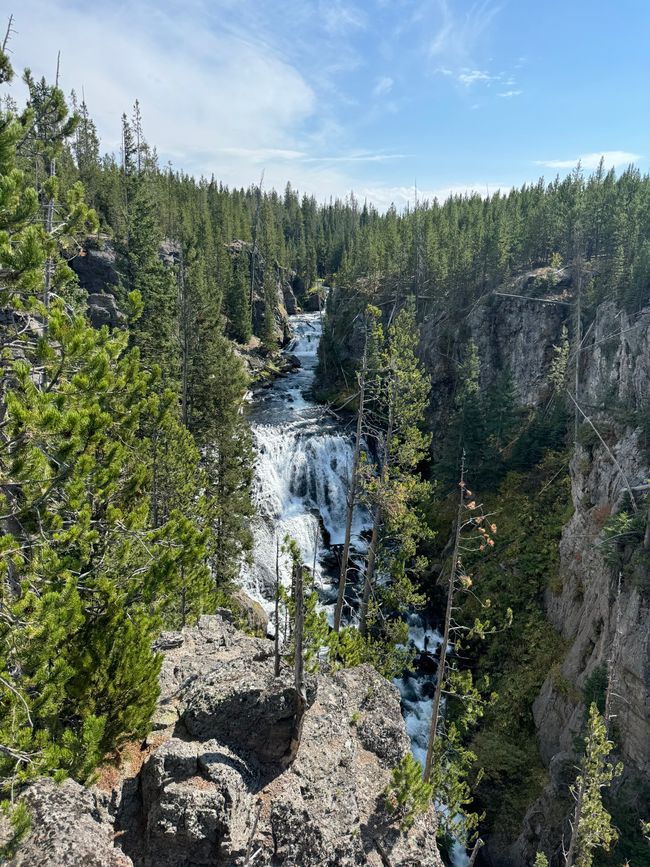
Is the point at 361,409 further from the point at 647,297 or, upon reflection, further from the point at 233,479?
the point at 647,297

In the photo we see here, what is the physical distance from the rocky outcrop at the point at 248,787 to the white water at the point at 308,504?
13713 millimetres

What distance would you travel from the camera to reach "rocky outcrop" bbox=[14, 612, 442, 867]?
716 centimetres

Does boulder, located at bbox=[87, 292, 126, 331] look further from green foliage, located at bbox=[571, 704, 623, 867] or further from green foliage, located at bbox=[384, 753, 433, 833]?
green foliage, located at bbox=[571, 704, 623, 867]

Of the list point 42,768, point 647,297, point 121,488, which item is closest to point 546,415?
point 647,297

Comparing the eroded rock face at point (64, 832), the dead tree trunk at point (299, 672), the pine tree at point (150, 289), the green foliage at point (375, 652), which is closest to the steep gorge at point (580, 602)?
the green foliage at point (375, 652)

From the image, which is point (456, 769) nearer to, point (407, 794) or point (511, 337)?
point (407, 794)

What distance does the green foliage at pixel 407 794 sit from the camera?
947cm

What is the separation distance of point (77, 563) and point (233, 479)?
14243mm

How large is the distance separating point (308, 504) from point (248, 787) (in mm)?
25704

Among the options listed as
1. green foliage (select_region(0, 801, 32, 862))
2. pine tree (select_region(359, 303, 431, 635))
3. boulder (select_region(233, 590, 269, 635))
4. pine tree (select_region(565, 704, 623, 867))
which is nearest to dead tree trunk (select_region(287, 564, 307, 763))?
green foliage (select_region(0, 801, 32, 862))

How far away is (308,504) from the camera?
34.1 metres

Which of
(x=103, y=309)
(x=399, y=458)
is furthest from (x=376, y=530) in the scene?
(x=103, y=309)

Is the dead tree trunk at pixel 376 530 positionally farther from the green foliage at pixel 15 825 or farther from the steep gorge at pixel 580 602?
the green foliage at pixel 15 825

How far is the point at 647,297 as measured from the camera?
33.2 meters
